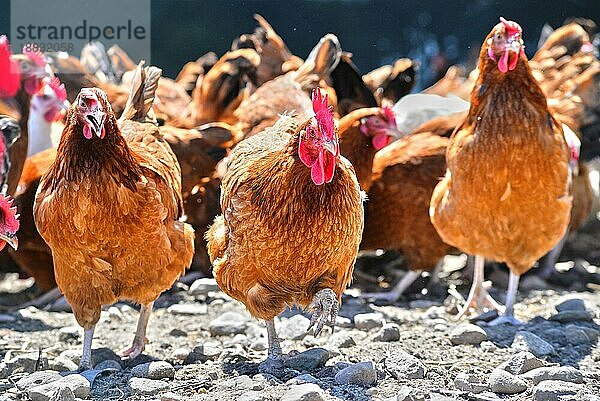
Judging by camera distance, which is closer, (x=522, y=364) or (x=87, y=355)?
(x=522, y=364)

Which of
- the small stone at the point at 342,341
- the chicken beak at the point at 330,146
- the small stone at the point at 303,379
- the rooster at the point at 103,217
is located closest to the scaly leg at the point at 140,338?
the rooster at the point at 103,217

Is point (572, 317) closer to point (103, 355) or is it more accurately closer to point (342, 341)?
point (342, 341)

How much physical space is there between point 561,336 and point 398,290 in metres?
1.55

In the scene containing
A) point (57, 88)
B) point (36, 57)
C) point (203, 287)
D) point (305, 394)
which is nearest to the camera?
point (305, 394)

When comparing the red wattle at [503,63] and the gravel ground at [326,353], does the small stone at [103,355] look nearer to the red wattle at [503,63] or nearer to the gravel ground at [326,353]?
the gravel ground at [326,353]

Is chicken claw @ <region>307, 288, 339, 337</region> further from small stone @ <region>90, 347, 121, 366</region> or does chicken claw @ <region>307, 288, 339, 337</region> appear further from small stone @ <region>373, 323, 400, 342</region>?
small stone @ <region>90, 347, 121, 366</region>

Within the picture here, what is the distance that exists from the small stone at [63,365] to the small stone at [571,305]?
3014mm

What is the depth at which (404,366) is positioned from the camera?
148 inches

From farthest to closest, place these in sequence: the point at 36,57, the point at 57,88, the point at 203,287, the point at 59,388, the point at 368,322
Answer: the point at 57,88 < the point at 36,57 < the point at 203,287 < the point at 368,322 < the point at 59,388

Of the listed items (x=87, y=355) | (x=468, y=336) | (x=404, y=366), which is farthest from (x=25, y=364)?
(x=468, y=336)

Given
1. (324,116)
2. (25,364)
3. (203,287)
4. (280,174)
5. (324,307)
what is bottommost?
(25,364)

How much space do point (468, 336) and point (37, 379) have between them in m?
2.23

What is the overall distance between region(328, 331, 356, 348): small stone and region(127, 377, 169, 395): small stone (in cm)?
109

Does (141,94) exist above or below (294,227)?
above
